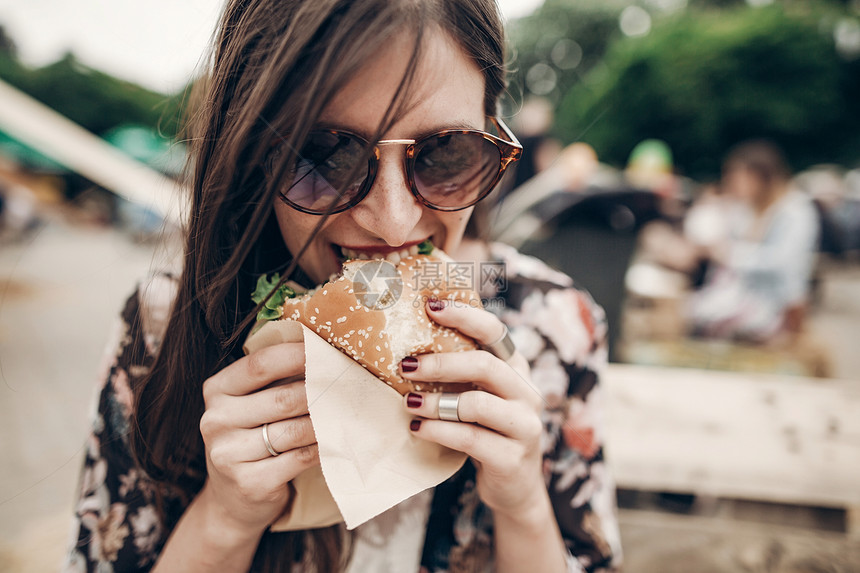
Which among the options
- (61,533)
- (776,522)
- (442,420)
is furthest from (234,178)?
(776,522)

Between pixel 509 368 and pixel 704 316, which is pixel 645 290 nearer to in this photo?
pixel 704 316

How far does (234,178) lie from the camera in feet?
3.55

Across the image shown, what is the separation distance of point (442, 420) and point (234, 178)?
0.72m

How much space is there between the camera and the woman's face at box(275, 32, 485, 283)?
101cm

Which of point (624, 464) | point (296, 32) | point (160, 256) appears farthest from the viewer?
point (624, 464)

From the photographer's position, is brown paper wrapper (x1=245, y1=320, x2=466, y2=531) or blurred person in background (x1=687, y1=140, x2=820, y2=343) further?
blurred person in background (x1=687, y1=140, x2=820, y2=343)

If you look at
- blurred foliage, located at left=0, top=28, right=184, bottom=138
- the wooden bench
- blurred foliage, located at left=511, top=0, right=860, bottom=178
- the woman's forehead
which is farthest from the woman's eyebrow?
blurred foliage, located at left=511, top=0, right=860, bottom=178

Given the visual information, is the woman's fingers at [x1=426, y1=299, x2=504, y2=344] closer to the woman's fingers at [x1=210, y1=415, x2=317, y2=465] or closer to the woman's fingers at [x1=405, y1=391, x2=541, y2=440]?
the woman's fingers at [x1=405, y1=391, x2=541, y2=440]

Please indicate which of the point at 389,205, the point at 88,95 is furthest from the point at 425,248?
the point at 88,95

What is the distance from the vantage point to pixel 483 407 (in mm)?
1063

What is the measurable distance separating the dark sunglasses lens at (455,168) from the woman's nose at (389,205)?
0.04 metres

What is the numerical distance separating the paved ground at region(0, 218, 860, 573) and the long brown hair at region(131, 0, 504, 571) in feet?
0.80

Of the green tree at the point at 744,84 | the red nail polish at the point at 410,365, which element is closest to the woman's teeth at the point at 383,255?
the red nail polish at the point at 410,365

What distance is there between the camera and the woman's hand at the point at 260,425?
1070mm
